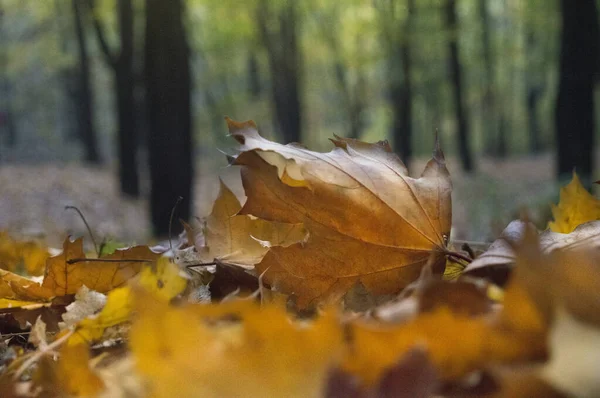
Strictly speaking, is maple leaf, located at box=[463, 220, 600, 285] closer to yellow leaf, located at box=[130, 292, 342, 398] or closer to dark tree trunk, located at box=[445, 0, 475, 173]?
yellow leaf, located at box=[130, 292, 342, 398]

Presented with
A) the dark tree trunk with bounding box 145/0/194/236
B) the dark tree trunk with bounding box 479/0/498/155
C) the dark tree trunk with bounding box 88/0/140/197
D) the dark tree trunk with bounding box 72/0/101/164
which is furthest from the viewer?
Answer: the dark tree trunk with bounding box 479/0/498/155

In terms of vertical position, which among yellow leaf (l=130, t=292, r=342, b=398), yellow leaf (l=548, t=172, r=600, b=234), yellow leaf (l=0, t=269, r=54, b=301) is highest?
yellow leaf (l=130, t=292, r=342, b=398)

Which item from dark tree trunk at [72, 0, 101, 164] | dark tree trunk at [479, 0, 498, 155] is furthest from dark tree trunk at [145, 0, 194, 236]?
dark tree trunk at [479, 0, 498, 155]

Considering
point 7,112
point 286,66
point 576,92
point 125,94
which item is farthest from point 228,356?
point 7,112

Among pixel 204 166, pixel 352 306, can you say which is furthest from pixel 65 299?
pixel 204 166

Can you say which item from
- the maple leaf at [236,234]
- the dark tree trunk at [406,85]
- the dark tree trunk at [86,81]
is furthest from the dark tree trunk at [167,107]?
the dark tree trunk at [406,85]

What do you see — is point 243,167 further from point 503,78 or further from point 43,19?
point 503,78
